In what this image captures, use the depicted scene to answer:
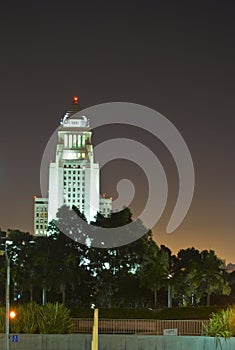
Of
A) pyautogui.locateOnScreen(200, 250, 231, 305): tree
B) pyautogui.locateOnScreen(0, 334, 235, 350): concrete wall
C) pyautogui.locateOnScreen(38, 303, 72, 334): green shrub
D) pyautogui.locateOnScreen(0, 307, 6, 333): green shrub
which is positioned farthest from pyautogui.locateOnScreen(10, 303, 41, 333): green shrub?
pyautogui.locateOnScreen(200, 250, 231, 305): tree

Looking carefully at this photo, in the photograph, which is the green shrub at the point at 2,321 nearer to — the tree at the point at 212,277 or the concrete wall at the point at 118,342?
the concrete wall at the point at 118,342

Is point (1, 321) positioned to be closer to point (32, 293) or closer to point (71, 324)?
point (71, 324)

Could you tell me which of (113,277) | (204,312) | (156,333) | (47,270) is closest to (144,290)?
(113,277)

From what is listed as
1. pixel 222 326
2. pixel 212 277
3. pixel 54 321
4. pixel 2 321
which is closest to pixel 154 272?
pixel 212 277

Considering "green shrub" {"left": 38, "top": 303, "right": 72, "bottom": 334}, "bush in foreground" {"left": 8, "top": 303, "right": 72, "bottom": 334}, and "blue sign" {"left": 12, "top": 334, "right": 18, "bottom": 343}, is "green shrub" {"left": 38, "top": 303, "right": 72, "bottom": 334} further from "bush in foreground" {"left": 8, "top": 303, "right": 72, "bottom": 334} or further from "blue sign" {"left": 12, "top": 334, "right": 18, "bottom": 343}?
"blue sign" {"left": 12, "top": 334, "right": 18, "bottom": 343}

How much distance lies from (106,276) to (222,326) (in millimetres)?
52162

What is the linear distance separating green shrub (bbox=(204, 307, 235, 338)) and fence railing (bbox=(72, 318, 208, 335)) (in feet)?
7.89

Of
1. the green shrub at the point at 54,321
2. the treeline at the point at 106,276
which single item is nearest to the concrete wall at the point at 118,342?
the green shrub at the point at 54,321

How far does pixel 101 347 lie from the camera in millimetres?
42406

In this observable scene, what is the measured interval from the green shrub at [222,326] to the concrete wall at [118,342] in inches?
26.0

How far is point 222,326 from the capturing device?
4094cm

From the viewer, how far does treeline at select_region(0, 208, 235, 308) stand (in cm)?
8850

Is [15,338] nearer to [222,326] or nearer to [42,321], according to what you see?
[42,321]

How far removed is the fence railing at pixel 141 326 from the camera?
44.5 metres
